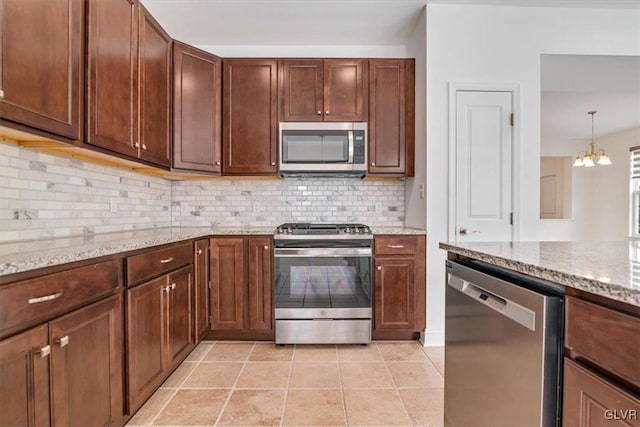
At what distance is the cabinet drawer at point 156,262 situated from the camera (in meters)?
1.54

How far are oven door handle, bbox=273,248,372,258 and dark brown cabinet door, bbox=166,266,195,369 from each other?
2.32ft

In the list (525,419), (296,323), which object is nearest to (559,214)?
(296,323)

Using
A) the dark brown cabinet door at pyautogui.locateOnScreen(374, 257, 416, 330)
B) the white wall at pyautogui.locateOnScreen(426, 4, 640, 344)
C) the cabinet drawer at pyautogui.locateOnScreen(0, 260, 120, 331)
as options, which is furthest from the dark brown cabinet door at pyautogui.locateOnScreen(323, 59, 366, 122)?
the cabinet drawer at pyautogui.locateOnScreen(0, 260, 120, 331)

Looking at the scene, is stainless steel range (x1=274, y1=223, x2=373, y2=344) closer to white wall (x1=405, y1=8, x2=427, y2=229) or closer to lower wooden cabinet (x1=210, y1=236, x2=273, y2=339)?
lower wooden cabinet (x1=210, y1=236, x2=273, y2=339)

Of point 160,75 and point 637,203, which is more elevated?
point 160,75

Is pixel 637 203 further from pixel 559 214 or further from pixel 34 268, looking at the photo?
pixel 34 268

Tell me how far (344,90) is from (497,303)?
2.29m

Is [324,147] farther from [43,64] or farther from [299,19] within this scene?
[43,64]

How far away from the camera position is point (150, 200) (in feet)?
9.09

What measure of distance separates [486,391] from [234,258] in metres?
1.99

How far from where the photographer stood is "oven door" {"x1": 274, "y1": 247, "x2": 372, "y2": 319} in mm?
2492

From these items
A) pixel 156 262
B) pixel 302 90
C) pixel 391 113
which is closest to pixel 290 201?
pixel 302 90

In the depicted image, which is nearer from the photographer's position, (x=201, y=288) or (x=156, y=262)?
(x=156, y=262)

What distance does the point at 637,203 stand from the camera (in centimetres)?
534
